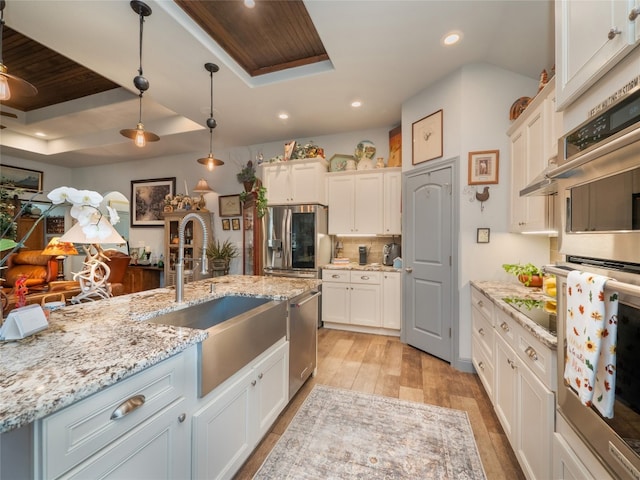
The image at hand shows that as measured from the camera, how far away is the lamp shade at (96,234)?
3.93 feet

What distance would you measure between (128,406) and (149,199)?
5824mm

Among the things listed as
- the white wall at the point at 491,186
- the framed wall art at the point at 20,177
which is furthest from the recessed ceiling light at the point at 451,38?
the framed wall art at the point at 20,177

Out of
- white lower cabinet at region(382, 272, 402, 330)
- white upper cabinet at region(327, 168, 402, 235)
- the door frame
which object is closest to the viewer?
the door frame

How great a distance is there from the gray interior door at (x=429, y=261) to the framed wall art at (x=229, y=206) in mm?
3038

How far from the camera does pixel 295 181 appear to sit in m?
3.97

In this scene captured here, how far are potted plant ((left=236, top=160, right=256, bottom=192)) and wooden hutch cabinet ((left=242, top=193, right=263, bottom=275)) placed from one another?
0.68 feet

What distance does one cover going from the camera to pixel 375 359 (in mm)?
2900

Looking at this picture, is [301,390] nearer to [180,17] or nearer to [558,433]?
[558,433]

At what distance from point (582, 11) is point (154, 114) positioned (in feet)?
16.2

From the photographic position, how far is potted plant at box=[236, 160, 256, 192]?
14.7 feet

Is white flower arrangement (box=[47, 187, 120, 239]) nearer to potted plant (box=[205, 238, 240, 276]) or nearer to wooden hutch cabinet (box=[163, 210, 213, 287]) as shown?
potted plant (box=[205, 238, 240, 276])

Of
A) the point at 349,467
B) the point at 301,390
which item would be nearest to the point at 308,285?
the point at 301,390

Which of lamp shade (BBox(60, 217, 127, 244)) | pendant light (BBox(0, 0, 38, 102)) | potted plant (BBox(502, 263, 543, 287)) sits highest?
pendant light (BBox(0, 0, 38, 102))

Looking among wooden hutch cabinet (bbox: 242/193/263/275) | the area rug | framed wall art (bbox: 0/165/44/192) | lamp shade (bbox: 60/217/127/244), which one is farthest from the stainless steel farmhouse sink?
framed wall art (bbox: 0/165/44/192)
